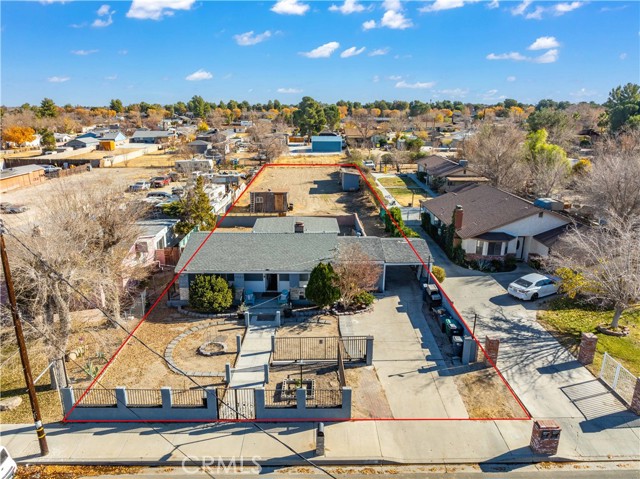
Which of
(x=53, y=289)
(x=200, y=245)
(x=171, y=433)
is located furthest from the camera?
(x=200, y=245)

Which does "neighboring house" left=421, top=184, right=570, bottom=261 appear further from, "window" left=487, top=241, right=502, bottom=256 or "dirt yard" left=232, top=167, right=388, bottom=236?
"dirt yard" left=232, top=167, right=388, bottom=236

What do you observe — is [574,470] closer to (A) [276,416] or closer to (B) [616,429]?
(B) [616,429]

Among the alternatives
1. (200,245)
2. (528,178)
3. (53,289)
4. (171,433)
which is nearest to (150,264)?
(200,245)

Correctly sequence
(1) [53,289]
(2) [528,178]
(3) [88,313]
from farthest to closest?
(2) [528,178], (3) [88,313], (1) [53,289]

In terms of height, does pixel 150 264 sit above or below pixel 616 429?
above

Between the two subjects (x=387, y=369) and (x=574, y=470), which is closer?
(x=574, y=470)

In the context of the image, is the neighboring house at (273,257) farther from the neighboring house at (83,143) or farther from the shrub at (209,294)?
the neighboring house at (83,143)

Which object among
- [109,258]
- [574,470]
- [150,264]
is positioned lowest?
[574,470]

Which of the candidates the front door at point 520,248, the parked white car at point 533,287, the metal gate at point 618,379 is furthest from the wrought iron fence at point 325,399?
the front door at point 520,248
